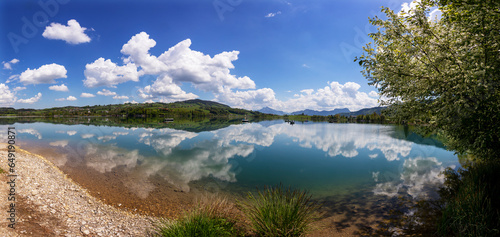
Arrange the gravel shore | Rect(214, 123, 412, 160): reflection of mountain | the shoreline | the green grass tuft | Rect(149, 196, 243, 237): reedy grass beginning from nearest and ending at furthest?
1. Rect(149, 196, 243, 237): reedy grass
2. the green grass tuft
3. the gravel shore
4. the shoreline
5. Rect(214, 123, 412, 160): reflection of mountain

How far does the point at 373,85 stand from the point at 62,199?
24.1m

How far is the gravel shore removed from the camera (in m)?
9.06

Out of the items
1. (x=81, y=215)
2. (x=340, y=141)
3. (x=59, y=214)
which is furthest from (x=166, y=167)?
(x=340, y=141)

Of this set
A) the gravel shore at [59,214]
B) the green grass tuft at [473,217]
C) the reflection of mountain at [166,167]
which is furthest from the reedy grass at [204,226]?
the reflection of mountain at [166,167]

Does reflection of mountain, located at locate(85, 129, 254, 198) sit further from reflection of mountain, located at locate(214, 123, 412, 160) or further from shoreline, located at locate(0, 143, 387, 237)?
reflection of mountain, located at locate(214, 123, 412, 160)

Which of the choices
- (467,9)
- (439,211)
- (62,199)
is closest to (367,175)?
(439,211)

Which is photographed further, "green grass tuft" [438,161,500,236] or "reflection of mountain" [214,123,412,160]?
"reflection of mountain" [214,123,412,160]

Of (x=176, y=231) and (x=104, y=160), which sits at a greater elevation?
(x=176, y=231)

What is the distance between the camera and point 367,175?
22.7 metres

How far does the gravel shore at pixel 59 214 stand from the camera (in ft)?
29.7

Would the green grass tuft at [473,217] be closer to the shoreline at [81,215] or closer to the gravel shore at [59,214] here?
the shoreline at [81,215]

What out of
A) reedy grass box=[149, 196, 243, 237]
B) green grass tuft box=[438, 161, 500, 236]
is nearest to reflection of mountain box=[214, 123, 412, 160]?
green grass tuft box=[438, 161, 500, 236]

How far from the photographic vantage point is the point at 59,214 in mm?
10805

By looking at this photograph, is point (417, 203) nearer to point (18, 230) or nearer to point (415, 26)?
point (415, 26)
